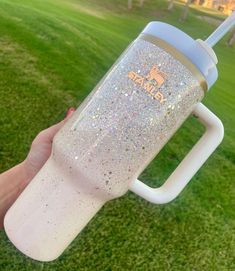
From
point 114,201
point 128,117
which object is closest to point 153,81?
point 128,117

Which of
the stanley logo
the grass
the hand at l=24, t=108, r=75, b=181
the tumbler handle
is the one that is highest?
the stanley logo

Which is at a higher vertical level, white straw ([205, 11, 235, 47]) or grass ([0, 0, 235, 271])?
white straw ([205, 11, 235, 47])

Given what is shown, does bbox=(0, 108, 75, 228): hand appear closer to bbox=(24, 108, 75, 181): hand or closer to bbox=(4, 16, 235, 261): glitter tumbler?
bbox=(24, 108, 75, 181): hand

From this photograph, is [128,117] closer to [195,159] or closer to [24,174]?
[195,159]

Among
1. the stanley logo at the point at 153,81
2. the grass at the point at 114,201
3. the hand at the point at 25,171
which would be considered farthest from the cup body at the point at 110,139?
the grass at the point at 114,201

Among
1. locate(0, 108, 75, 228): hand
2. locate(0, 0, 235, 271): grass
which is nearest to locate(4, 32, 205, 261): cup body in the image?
locate(0, 108, 75, 228): hand

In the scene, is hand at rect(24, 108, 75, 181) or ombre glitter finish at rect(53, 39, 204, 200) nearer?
ombre glitter finish at rect(53, 39, 204, 200)

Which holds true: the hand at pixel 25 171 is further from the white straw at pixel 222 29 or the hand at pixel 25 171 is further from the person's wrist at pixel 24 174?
the white straw at pixel 222 29

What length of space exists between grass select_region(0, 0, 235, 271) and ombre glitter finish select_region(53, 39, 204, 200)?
1098 mm

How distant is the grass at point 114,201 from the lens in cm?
192

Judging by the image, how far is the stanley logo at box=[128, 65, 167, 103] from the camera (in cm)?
71

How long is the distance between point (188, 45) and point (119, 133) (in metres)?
0.16

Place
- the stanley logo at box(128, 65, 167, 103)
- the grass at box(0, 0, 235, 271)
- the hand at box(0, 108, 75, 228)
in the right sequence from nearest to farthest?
the stanley logo at box(128, 65, 167, 103) < the hand at box(0, 108, 75, 228) < the grass at box(0, 0, 235, 271)

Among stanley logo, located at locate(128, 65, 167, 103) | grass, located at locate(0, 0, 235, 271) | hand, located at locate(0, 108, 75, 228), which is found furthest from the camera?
grass, located at locate(0, 0, 235, 271)
